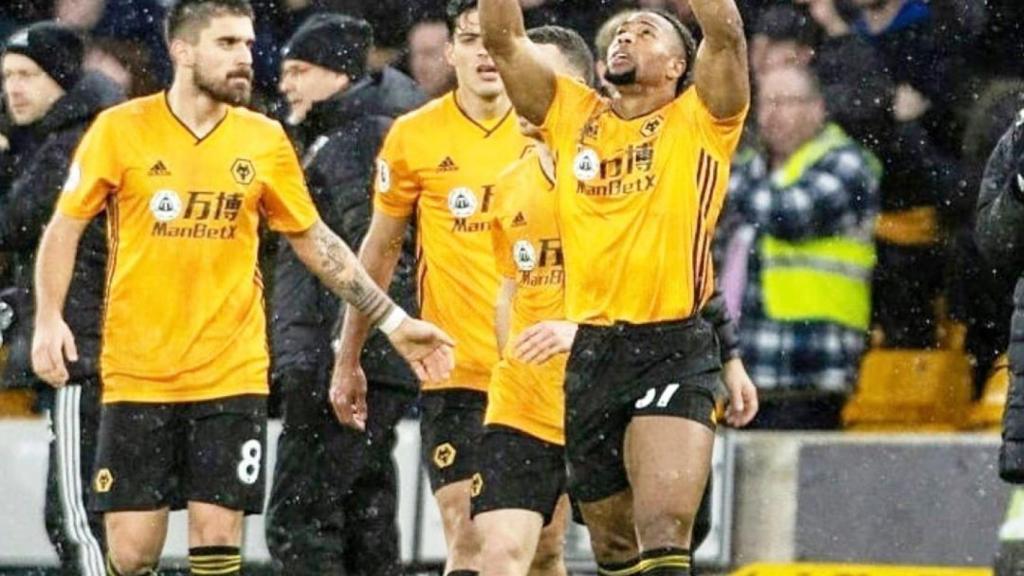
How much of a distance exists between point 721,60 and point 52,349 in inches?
106

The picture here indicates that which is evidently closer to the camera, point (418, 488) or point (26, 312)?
point (26, 312)

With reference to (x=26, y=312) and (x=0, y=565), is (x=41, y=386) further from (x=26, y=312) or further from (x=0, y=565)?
(x=0, y=565)

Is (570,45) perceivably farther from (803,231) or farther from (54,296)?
(54,296)

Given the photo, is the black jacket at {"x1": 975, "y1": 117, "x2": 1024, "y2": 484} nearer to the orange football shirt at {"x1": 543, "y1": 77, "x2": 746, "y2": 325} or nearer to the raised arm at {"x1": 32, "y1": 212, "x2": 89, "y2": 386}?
the orange football shirt at {"x1": 543, "y1": 77, "x2": 746, "y2": 325}

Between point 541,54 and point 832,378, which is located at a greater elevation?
point 541,54

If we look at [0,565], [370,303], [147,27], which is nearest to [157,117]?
[370,303]

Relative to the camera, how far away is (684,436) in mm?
10688

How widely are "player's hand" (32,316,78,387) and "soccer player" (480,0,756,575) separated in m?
1.89

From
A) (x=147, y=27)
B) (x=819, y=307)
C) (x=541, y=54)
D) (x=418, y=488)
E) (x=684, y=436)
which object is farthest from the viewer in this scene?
(x=147, y=27)

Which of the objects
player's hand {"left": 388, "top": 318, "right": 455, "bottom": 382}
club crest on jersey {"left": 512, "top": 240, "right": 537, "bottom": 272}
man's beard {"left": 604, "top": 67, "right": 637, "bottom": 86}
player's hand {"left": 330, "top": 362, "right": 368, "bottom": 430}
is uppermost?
man's beard {"left": 604, "top": 67, "right": 637, "bottom": 86}

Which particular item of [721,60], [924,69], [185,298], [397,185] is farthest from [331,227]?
[721,60]

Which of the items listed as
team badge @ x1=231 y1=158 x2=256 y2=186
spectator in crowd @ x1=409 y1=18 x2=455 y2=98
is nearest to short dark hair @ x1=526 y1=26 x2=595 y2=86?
team badge @ x1=231 y1=158 x2=256 y2=186

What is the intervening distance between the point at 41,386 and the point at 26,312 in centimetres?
31

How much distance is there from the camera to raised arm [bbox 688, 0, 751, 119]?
10508 millimetres
